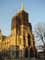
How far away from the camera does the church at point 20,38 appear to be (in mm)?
46594

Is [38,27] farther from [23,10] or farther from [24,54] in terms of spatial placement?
[23,10]

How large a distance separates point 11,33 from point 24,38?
5.07 metres

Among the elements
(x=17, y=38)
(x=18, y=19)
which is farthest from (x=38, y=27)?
(x=18, y=19)

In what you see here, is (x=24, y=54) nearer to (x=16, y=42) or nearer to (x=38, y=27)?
(x=16, y=42)

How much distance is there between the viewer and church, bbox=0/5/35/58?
153 feet

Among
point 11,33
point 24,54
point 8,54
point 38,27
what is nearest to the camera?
point 38,27

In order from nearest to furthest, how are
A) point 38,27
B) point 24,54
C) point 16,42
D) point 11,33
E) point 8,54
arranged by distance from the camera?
1. point 38,27
2. point 8,54
3. point 24,54
4. point 16,42
5. point 11,33

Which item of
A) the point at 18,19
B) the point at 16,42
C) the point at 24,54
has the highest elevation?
the point at 18,19

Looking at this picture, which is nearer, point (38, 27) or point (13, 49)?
point (38, 27)

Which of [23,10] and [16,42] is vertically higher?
[23,10]

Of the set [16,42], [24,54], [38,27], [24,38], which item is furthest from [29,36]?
[38,27]

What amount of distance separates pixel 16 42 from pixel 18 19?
9.30 meters

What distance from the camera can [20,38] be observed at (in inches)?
2023

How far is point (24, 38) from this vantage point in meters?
51.5
